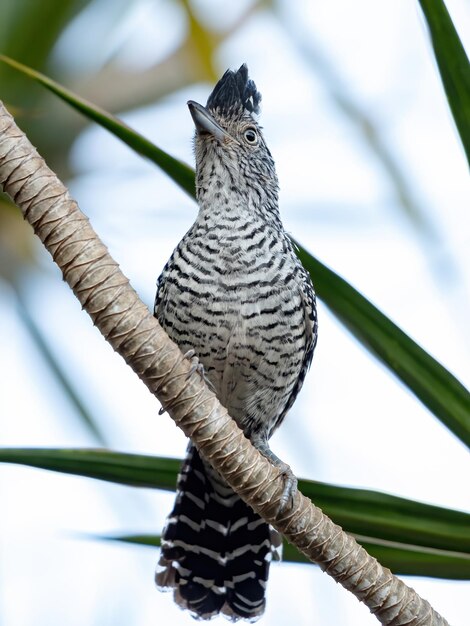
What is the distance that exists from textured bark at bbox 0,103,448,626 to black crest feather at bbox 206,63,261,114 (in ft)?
5.19

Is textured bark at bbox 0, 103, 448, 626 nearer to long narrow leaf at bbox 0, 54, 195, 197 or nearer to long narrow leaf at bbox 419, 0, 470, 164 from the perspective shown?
long narrow leaf at bbox 0, 54, 195, 197

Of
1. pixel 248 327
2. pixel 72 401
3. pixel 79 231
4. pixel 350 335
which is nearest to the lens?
pixel 79 231

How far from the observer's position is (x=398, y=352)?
104 inches

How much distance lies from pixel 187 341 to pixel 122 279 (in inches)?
40.7

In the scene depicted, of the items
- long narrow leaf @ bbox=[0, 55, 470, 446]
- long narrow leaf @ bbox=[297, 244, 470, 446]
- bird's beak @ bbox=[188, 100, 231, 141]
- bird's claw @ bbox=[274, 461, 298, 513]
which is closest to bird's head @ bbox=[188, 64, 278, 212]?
bird's beak @ bbox=[188, 100, 231, 141]

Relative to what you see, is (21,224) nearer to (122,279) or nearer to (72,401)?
(72,401)

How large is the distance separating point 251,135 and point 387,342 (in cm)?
163

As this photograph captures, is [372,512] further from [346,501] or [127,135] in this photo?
[127,135]

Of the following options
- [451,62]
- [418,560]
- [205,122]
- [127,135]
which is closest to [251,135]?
[205,122]

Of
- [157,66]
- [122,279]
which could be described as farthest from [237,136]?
[122,279]

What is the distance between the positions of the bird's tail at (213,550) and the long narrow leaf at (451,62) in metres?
1.56

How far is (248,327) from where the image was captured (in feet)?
11.1

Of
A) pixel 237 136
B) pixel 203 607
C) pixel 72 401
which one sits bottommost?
pixel 203 607

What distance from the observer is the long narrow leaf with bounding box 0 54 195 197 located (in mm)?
2717
